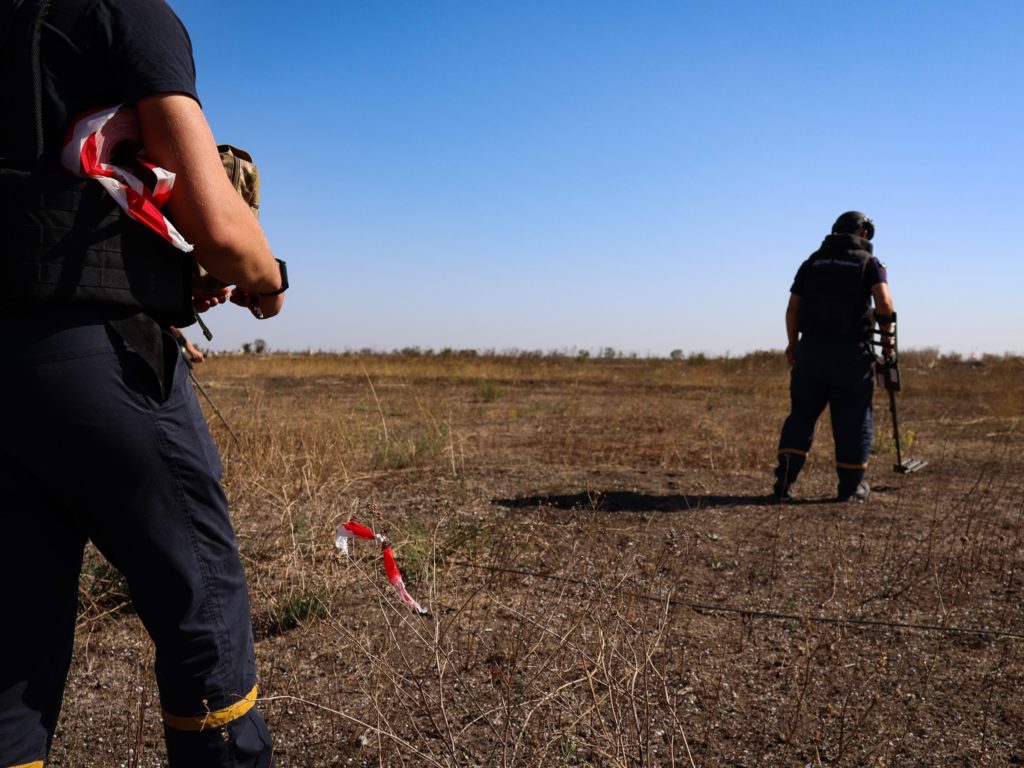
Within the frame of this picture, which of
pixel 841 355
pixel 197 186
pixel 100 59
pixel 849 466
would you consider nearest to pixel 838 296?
pixel 841 355

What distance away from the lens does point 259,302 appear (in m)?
1.74

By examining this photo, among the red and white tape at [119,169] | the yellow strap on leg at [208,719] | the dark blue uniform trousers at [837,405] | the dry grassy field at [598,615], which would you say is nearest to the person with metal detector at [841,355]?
the dark blue uniform trousers at [837,405]

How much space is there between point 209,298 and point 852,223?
5578 millimetres

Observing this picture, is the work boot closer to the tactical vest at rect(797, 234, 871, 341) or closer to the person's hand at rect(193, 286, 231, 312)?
the tactical vest at rect(797, 234, 871, 341)

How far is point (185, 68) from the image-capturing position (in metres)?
1.42

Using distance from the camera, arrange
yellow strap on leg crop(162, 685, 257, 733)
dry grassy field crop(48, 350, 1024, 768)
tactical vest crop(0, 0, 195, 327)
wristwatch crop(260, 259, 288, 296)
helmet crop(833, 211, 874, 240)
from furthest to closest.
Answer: helmet crop(833, 211, 874, 240) < dry grassy field crop(48, 350, 1024, 768) < wristwatch crop(260, 259, 288, 296) < yellow strap on leg crop(162, 685, 257, 733) < tactical vest crop(0, 0, 195, 327)

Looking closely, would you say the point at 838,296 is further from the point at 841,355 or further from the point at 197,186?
the point at 197,186

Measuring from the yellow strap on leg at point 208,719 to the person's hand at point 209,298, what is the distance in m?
0.83

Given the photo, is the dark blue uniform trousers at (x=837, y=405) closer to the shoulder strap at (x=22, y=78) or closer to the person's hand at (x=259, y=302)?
the person's hand at (x=259, y=302)

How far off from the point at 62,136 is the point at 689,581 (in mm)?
3509

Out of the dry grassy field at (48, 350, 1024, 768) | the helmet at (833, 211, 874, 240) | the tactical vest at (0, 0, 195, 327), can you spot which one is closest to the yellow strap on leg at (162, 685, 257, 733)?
the dry grassy field at (48, 350, 1024, 768)

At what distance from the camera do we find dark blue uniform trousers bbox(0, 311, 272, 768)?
133 cm

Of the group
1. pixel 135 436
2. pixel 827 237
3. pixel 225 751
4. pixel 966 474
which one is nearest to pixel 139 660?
pixel 225 751

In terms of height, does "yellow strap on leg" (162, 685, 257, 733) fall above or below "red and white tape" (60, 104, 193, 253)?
below
